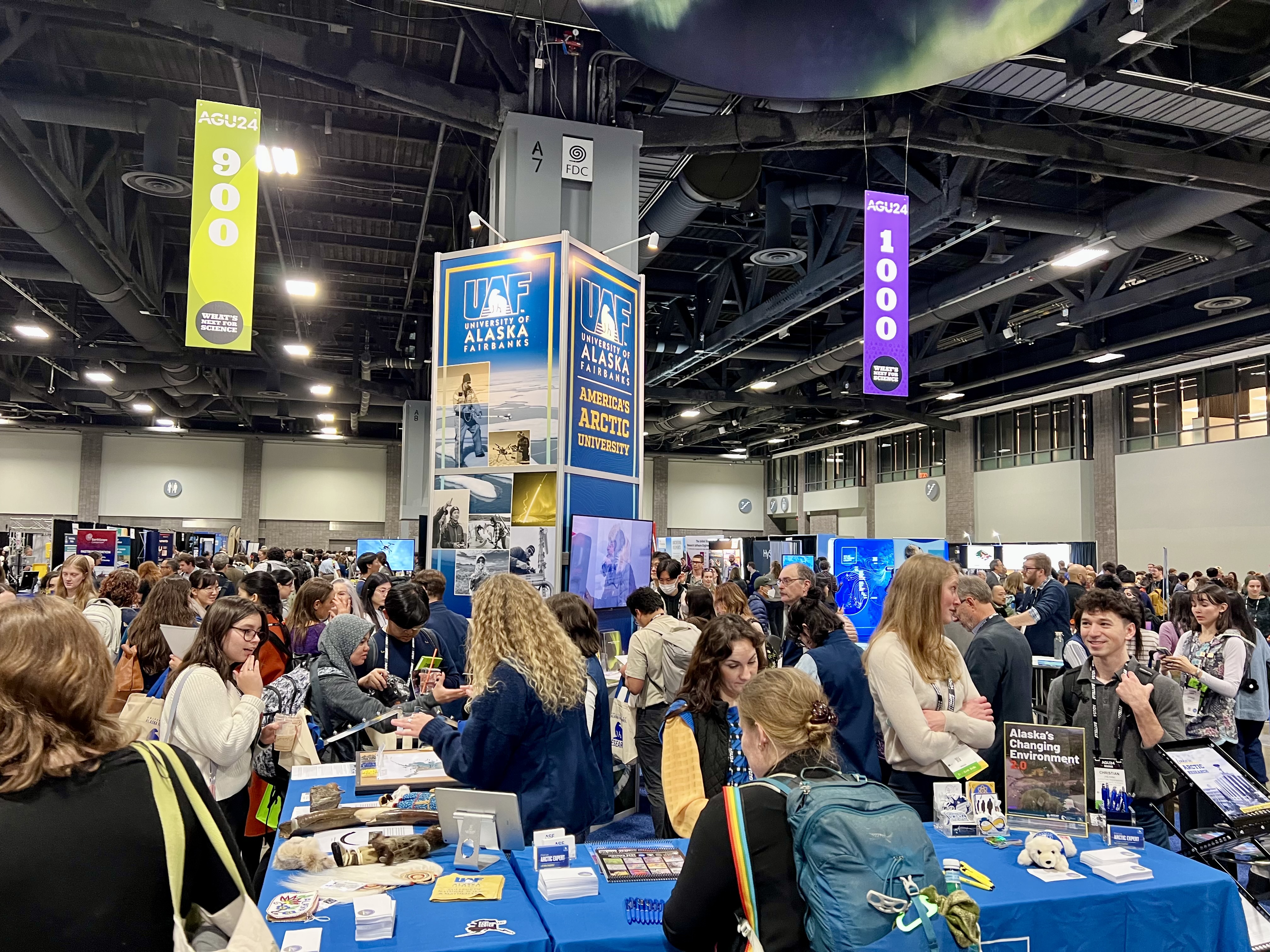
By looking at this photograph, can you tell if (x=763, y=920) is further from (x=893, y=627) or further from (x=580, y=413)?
(x=580, y=413)

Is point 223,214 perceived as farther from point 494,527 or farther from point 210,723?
point 210,723

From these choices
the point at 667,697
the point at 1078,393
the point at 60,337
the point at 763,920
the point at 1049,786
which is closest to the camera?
the point at 763,920

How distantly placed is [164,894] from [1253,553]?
17.3 meters

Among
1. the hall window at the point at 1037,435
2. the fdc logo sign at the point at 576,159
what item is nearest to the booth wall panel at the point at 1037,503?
the hall window at the point at 1037,435

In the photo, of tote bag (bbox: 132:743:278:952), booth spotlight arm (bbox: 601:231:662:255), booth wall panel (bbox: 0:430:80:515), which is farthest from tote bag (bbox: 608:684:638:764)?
booth wall panel (bbox: 0:430:80:515)

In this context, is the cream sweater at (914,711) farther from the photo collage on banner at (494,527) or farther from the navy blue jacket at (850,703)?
the photo collage on banner at (494,527)

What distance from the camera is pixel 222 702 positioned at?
3.23 meters

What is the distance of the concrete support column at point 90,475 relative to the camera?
26828 mm

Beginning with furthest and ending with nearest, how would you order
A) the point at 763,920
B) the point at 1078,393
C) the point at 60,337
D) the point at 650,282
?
the point at 1078,393, the point at 60,337, the point at 650,282, the point at 763,920

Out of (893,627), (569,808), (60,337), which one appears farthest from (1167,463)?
(60,337)

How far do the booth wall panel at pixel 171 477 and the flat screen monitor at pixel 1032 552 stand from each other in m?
22.0

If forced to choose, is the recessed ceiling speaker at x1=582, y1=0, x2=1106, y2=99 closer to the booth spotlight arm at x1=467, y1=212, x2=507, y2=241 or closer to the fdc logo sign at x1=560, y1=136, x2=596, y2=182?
the booth spotlight arm at x1=467, y1=212, x2=507, y2=241

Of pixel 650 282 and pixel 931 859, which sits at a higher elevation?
pixel 650 282

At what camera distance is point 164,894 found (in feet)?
4.65
